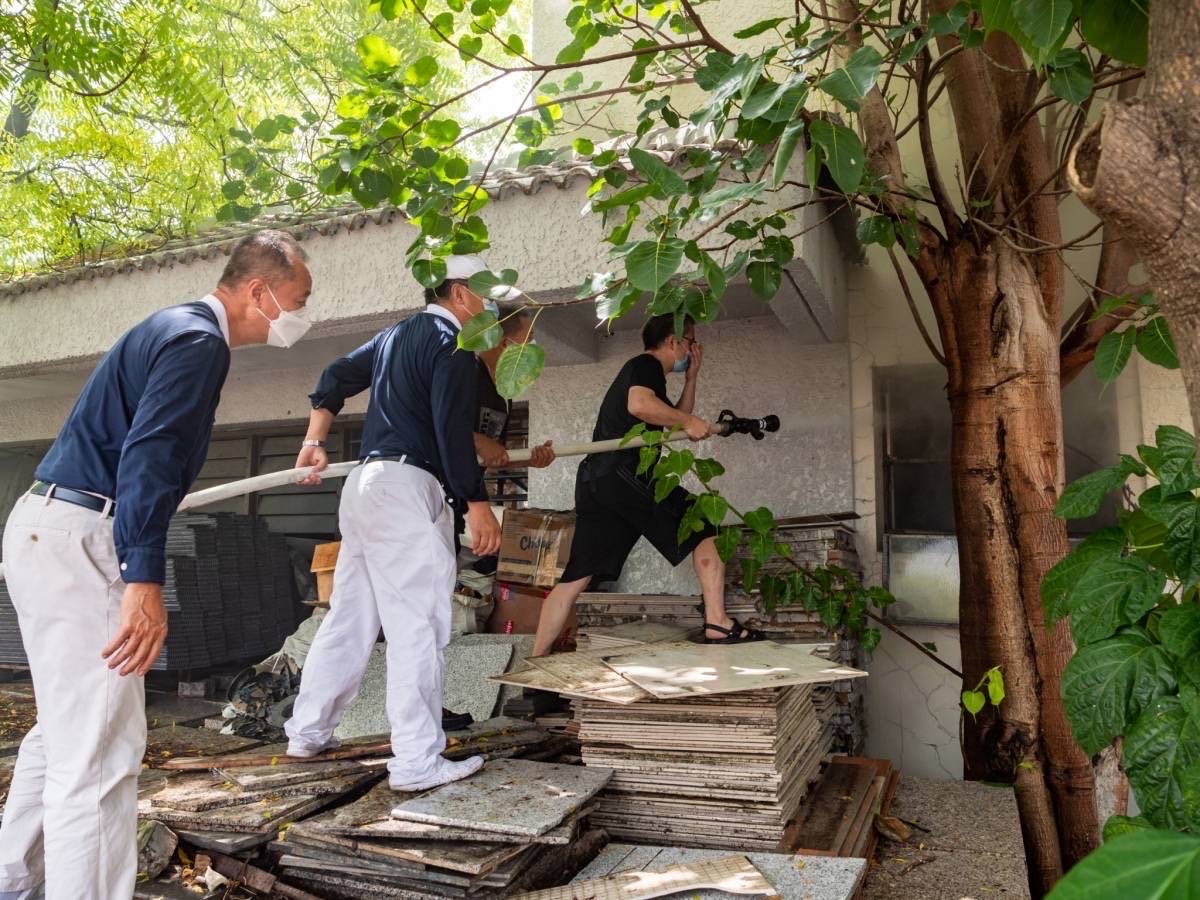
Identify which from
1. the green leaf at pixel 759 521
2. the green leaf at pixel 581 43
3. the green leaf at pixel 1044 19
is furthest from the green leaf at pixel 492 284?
the green leaf at pixel 759 521

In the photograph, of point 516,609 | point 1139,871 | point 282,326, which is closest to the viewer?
point 1139,871

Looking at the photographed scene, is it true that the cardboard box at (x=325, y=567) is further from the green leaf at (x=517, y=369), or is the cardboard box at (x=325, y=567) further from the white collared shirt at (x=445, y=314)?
the green leaf at (x=517, y=369)

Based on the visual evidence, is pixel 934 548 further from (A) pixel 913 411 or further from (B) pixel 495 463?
(B) pixel 495 463

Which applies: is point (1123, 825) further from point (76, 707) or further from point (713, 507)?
point (76, 707)

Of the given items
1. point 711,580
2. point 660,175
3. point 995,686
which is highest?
point 660,175

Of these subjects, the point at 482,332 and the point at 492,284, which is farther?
the point at 492,284

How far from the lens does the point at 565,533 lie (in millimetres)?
5652

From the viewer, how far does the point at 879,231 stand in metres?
3.70

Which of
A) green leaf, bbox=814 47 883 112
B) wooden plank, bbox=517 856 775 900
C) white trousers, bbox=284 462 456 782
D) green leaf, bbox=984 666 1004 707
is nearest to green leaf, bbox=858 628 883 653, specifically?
green leaf, bbox=984 666 1004 707

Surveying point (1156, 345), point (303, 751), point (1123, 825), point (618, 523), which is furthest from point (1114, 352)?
point (303, 751)

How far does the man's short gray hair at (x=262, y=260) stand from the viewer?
294cm

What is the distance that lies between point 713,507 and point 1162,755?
2.17 metres

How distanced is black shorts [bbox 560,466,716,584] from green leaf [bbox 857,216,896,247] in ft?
4.96

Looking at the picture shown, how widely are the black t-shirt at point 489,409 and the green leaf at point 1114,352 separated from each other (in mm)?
2771
